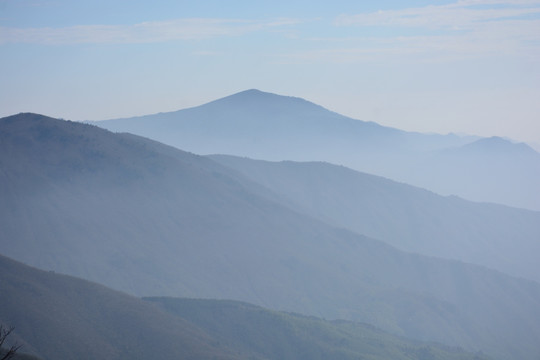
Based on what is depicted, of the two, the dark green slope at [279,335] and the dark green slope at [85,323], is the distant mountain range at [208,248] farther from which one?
the dark green slope at [85,323]

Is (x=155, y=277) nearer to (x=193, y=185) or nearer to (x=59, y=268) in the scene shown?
(x=59, y=268)

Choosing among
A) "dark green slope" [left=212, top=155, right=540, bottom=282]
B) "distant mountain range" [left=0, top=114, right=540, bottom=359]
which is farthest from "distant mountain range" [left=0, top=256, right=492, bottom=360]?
"dark green slope" [left=212, top=155, right=540, bottom=282]

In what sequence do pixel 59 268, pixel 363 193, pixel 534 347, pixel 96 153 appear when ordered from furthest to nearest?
pixel 363 193 < pixel 96 153 < pixel 534 347 < pixel 59 268

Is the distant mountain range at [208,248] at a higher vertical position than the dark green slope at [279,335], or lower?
higher

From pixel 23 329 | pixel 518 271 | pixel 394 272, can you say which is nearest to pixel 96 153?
pixel 394 272

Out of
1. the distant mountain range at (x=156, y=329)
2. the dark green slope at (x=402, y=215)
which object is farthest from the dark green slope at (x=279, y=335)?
the dark green slope at (x=402, y=215)

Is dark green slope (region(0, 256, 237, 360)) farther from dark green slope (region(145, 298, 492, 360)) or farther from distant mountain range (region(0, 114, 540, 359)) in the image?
distant mountain range (region(0, 114, 540, 359))
